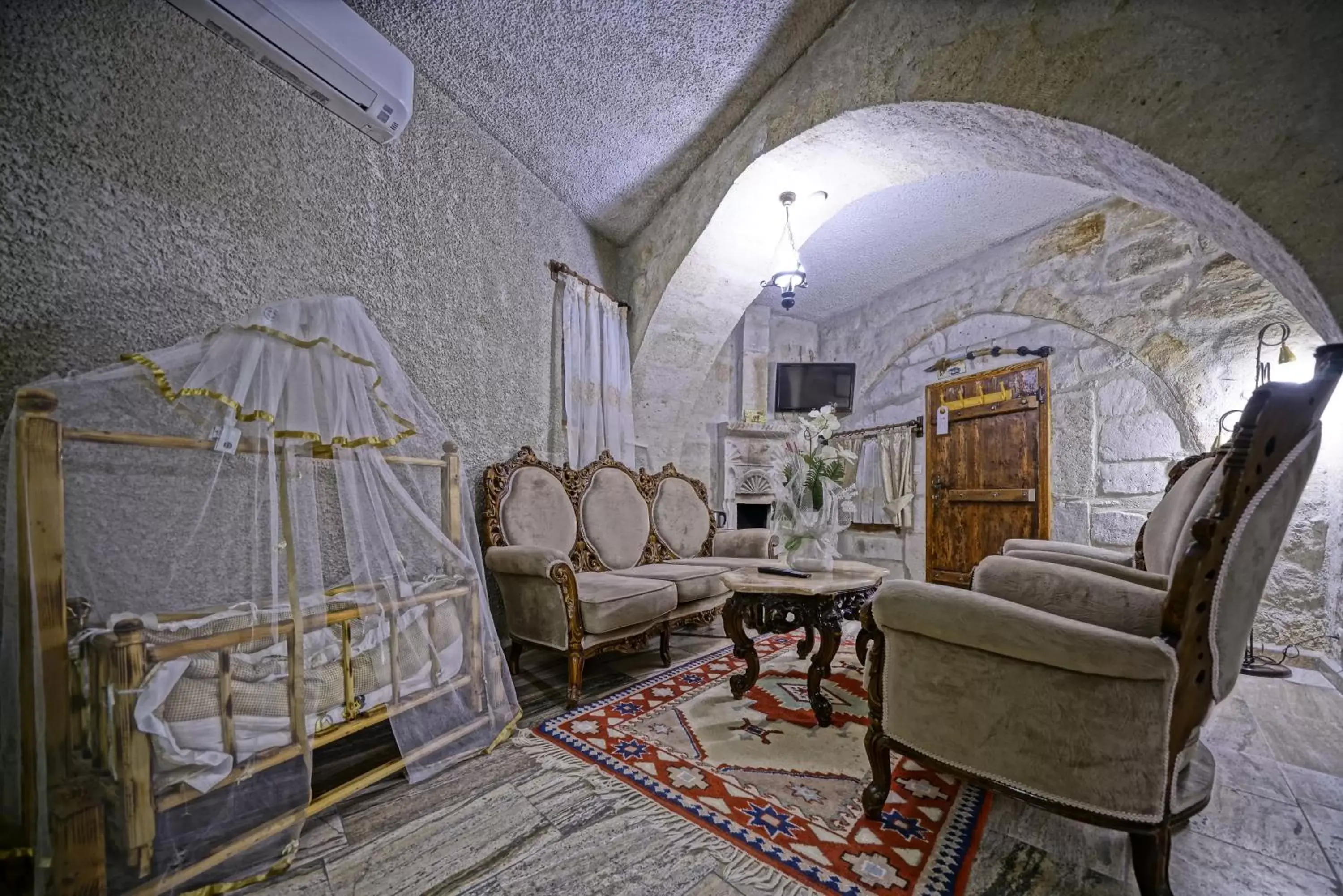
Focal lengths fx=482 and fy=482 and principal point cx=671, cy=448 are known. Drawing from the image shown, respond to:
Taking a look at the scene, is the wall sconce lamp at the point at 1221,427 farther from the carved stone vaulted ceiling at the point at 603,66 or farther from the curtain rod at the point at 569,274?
the curtain rod at the point at 569,274

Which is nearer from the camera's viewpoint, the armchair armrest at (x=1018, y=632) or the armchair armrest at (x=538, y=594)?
the armchair armrest at (x=1018, y=632)

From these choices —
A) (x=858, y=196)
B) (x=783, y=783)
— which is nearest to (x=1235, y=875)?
(x=783, y=783)

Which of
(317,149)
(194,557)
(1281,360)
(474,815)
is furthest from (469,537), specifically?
(1281,360)

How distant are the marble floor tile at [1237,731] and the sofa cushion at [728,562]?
68.6 inches

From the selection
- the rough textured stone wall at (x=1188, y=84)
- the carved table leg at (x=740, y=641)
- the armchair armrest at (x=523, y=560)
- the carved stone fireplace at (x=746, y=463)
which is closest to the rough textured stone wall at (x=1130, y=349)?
the carved stone fireplace at (x=746, y=463)

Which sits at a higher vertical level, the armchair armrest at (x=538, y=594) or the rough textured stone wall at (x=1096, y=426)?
the rough textured stone wall at (x=1096, y=426)

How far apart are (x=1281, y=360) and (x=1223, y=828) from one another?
8.28ft

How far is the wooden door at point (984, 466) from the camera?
3816 mm

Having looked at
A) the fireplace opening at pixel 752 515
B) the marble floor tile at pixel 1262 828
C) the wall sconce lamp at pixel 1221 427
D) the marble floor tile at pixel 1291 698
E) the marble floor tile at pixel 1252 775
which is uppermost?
the wall sconce lamp at pixel 1221 427

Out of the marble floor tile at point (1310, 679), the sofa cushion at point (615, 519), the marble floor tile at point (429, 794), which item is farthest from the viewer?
the sofa cushion at point (615, 519)

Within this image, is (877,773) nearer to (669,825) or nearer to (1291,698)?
(669,825)

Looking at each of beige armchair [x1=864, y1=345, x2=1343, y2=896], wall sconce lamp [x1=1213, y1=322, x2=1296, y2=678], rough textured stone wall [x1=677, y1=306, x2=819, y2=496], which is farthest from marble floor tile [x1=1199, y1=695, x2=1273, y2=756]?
rough textured stone wall [x1=677, y1=306, x2=819, y2=496]

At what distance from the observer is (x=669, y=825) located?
129 cm

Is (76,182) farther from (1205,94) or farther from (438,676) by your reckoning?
(1205,94)
